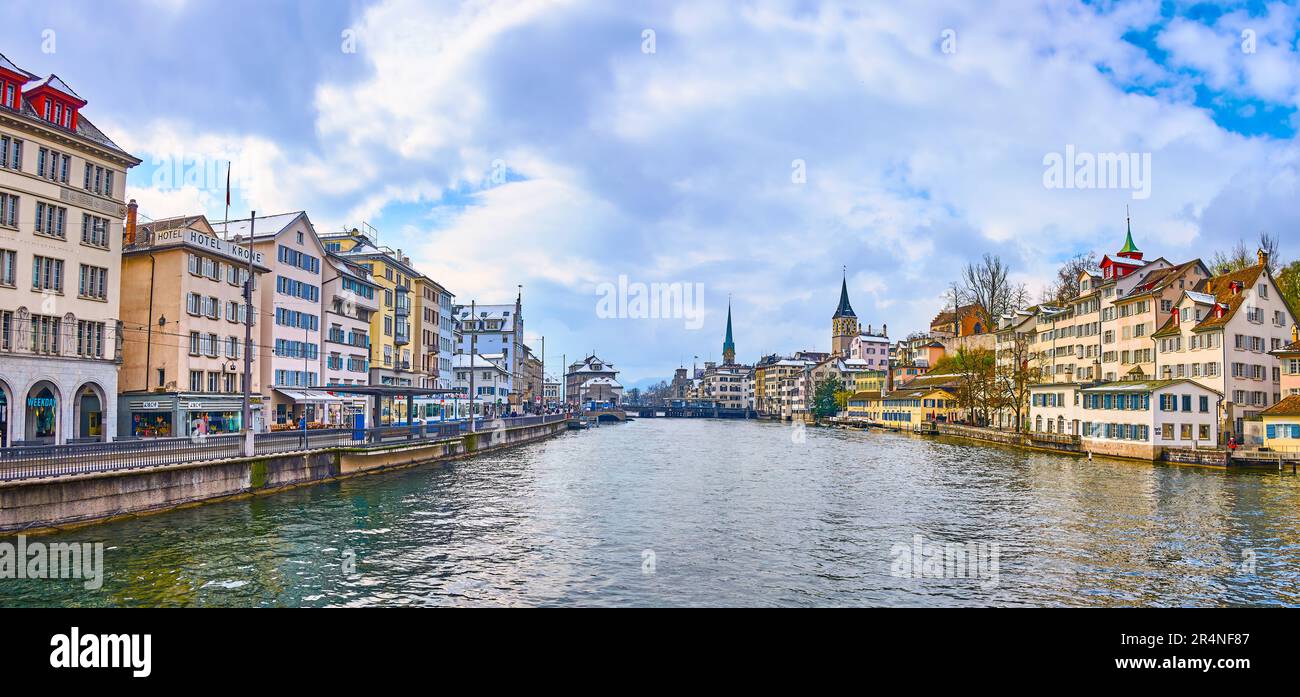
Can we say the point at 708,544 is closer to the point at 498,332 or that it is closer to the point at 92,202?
the point at 92,202

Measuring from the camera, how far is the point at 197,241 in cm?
5056

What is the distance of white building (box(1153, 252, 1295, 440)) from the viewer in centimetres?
6384

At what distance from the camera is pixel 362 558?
24.2 metres

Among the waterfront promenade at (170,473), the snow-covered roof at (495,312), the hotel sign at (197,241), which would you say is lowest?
the waterfront promenade at (170,473)

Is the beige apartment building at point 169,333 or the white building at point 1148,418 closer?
the beige apartment building at point 169,333

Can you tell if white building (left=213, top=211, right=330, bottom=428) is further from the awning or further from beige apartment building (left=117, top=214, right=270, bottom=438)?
beige apartment building (left=117, top=214, right=270, bottom=438)

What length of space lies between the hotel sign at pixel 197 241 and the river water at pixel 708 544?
2035 centimetres

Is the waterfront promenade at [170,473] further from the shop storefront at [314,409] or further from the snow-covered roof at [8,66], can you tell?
the snow-covered roof at [8,66]

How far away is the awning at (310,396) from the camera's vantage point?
6163cm

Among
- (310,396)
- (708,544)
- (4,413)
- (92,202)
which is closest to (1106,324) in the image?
(708,544)

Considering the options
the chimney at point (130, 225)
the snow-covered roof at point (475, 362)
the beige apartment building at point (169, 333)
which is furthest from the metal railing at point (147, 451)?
the snow-covered roof at point (475, 362)

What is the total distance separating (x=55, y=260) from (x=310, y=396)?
2601cm

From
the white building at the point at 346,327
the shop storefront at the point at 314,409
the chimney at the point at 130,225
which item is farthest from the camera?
the white building at the point at 346,327
